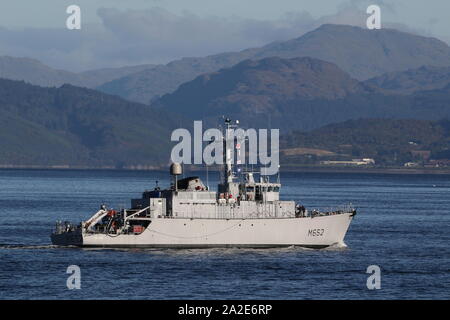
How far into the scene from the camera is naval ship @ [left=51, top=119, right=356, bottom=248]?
88562mm

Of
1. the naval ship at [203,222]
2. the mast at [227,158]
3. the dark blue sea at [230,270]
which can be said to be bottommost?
the dark blue sea at [230,270]

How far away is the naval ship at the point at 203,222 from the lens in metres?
88.6

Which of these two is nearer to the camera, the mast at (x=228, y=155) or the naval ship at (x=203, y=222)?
the naval ship at (x=203, y=222)

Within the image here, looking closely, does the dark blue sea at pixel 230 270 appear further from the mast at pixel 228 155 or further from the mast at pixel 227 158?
the mast at pixel 228 155

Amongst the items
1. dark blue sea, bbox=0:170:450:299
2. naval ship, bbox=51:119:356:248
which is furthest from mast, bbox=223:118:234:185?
dark blue sea, bbox=0:170:450:299

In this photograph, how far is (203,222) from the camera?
89062 mm

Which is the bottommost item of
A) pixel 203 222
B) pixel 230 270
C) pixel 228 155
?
pixel 230 270

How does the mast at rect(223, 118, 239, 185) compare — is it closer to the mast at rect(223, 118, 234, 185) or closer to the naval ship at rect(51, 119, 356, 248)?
the mast at rect(223, 118, 234, 185)

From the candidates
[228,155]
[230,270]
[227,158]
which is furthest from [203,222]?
[230,270]

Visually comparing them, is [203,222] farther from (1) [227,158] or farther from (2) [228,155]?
(2) [228,155]

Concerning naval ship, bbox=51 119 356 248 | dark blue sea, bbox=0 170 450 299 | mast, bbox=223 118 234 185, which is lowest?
dark blue sea, bbox=0 170 450 299

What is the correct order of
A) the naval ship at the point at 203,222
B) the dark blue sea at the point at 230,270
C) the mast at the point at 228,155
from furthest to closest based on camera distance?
the mast at the point at 228,155 < the naval ship at the point at 203,222 < the dark blue sea at the point at 230,270

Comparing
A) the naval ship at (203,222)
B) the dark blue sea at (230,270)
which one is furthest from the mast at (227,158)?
the dark blue sea at (230,270)
